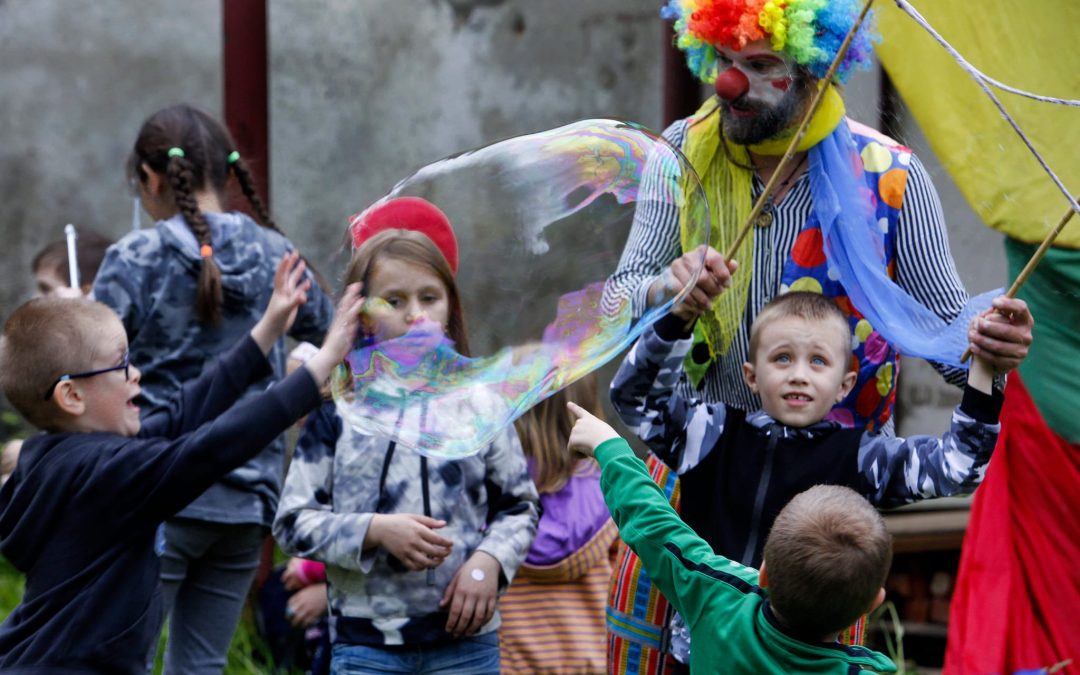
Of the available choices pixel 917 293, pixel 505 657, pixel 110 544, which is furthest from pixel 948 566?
pixel 110 544

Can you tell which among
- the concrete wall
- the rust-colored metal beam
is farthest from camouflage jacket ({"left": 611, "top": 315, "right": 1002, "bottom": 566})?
the concrete wall

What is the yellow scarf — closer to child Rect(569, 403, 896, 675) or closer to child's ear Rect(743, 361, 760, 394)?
child's ear Rect(743, 361, 760, 394)

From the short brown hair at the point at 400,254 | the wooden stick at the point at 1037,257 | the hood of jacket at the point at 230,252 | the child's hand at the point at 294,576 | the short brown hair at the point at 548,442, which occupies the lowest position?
the child's hand at the point at 294,576

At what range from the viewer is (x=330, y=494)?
334 centimetres

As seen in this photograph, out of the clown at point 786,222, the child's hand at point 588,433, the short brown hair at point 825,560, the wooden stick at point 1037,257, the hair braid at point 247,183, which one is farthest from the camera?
the hair braid at point 247,183

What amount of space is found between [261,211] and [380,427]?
4.64 feet

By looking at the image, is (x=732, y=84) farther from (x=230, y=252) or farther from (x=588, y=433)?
(x=230, y=252)

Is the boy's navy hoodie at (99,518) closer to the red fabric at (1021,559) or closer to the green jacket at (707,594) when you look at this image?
the green jacket at (707,594)

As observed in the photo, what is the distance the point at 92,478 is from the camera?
2.92 metres

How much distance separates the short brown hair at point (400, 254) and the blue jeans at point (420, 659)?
77 cm

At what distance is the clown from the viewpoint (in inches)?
116

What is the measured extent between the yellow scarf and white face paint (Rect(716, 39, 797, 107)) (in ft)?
0.26

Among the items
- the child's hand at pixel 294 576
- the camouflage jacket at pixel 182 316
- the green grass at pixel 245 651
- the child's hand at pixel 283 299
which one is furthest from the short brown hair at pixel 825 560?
the green grass at pixel 245 651

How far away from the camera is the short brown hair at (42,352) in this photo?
3.01 m
